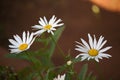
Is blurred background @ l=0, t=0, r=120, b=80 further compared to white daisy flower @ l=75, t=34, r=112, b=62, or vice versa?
blurred background @ l=0, t=0, r=120, b=80

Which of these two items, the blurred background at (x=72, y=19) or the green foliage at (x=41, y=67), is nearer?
the green foliage at (x=41, y=67)

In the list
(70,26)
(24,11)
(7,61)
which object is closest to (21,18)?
(24,11)

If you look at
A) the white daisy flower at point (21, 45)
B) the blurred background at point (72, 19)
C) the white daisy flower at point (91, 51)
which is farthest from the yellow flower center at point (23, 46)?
the blurred background at point (72, 19)

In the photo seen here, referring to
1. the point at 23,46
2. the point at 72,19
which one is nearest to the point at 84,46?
the point at 23,46

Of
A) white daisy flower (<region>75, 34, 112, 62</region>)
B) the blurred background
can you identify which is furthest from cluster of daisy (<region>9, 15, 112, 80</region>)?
the blurred background

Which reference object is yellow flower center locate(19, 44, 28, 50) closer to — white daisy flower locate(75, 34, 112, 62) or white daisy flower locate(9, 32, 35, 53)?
white daisy flower locate(9, 32, 35, 53)

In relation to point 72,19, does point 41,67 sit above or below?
below

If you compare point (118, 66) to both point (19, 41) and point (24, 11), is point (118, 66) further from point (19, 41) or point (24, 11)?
point (19, 41)

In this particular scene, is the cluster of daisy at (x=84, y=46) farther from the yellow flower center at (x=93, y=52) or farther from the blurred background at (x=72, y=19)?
the blurred background at (x=72, y=19)

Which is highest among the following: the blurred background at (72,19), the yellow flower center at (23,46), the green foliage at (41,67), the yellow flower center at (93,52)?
the blurred background at (72,19)

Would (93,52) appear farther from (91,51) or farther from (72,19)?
(72,19)
